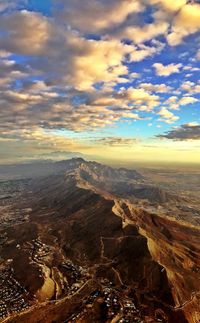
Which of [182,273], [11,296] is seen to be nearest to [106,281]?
[182,273]

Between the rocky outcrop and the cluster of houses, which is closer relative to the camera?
the cluster of houses

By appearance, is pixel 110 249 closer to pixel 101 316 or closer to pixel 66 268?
pixel 66 268

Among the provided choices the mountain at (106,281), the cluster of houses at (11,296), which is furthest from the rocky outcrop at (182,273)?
the cluster of houses at (11,296)

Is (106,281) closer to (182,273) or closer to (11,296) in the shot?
(182,273)

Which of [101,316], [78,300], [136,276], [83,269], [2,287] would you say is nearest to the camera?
[101,316]

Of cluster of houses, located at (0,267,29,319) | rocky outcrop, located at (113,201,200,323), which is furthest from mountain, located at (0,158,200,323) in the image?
cluster of houses, located at (0,267,29,319)

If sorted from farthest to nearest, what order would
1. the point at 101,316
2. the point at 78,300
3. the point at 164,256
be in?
the point at 164,256, the point at 78,300, the point at 101,316

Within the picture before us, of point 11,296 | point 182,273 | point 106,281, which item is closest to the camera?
point 11,296

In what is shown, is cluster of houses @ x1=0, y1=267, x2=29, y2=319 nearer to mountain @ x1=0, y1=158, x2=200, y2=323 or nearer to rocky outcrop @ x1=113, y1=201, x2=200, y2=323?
mountain @ x1=0, y1=158, x2=200, y2=323

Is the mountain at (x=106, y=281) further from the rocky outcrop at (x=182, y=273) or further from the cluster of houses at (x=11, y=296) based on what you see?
the cluster of houses at (x=11, y=296)

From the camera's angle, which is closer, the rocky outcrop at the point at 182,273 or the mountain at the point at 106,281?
the mountain at the point at 106,281

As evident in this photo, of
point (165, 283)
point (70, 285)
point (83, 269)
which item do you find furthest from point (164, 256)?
point (70, 285)
